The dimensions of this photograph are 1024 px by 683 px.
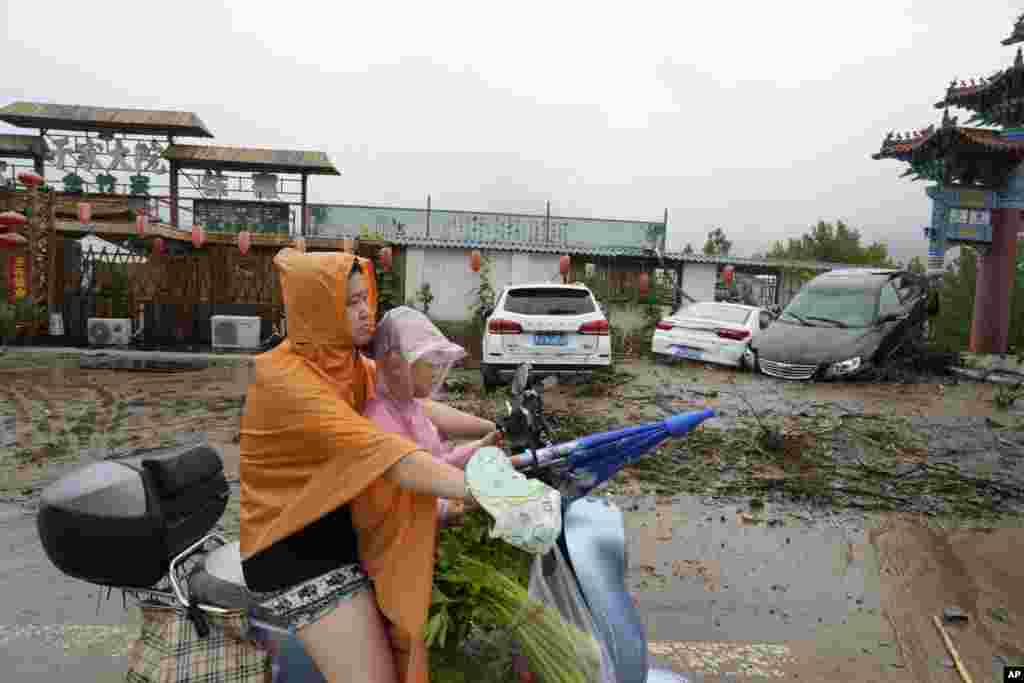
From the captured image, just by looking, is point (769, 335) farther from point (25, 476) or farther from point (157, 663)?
point (157, 663)

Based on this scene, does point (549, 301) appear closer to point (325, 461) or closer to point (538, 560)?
point (538, 560)

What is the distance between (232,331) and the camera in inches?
625

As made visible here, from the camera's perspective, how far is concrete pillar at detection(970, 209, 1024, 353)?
53.4 ft

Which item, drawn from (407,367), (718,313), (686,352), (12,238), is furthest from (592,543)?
(12,238)

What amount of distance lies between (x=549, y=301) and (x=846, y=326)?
195 inches

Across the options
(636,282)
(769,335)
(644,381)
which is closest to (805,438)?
(644,381)

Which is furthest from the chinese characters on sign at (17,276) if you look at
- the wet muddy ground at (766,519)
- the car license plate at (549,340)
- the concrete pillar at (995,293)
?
the concrete pillar at (995,293)

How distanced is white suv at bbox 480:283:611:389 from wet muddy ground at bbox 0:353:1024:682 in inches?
15.3

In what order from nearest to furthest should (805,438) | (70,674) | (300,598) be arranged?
(300,598) < (70,674) < (805,438)

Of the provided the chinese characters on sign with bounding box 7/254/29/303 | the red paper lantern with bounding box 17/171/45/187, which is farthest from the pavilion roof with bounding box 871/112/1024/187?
the chinese characters on sign with bounding box 7/254/29/303

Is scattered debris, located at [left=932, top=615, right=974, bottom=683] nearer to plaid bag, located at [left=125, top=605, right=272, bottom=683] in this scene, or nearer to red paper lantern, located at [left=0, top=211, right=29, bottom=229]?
plaid bag, located at [left=125, top=605, right=272, bottom=683]

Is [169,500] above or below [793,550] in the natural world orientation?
above

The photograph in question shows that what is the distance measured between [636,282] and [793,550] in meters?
16.4

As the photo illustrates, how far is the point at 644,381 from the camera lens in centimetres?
1023
